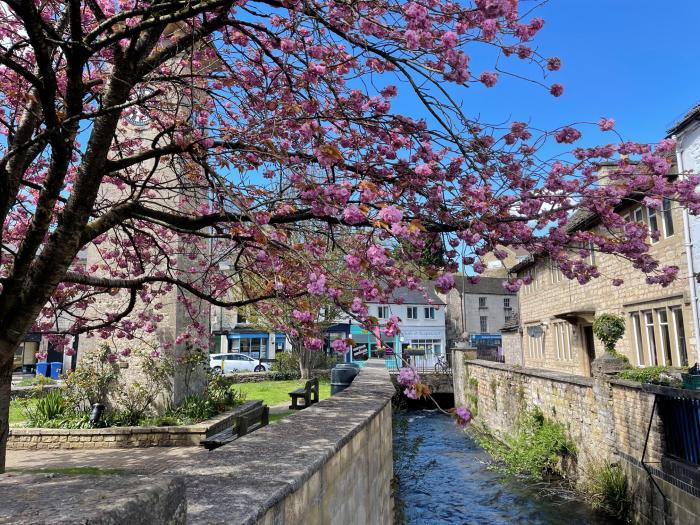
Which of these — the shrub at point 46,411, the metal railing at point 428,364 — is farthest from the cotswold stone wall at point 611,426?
the metal railing at point 428,364

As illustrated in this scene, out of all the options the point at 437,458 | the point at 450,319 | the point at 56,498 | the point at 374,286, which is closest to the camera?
the point at 56,498

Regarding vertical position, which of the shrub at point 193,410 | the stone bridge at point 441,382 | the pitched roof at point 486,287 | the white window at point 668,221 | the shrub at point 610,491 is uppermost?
the pitched roof at point 486,287

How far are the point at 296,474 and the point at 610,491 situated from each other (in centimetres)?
926

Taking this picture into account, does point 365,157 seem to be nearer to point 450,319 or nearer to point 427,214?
point 427,214

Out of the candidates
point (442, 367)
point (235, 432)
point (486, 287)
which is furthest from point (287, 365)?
point (486, 287)

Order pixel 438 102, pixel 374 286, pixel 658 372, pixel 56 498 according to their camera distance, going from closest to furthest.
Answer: pixel 56 498 → pixel 374 286 → pixel 438 102 → pixel 658 372

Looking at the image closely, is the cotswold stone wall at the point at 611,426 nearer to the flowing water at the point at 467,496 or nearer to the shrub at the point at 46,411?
the flowing water at the point at 467,496

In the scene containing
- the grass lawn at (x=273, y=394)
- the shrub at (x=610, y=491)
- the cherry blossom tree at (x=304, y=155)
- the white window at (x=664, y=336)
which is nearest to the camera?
the cherry blossom tree at (x=304, y=155)

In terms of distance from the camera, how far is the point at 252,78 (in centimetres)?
580

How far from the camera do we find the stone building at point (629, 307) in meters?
13.4

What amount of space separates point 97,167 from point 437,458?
511 inches

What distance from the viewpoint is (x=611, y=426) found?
9781 mm

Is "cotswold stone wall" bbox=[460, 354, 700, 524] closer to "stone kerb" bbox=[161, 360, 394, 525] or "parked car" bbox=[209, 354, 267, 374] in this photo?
"stone kerb" bbox=[161, 360, 394, 525]

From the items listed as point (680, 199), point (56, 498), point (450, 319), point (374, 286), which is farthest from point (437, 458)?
point (450, 319)
